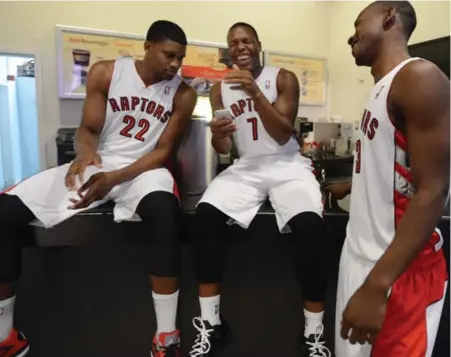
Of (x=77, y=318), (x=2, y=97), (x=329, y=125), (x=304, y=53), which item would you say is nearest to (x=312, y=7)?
(x=304, y=53)

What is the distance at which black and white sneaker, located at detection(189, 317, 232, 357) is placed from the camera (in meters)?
1.22

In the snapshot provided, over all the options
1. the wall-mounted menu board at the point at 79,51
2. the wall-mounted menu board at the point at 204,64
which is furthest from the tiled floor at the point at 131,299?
the wall-mounted menu board at the point at 204,64

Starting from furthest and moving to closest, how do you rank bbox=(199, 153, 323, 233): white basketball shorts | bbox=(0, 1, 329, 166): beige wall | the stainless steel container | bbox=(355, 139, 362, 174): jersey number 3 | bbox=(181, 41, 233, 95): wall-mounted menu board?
bbox=(181, 41, 233, 95): wall-mounted menu board
bbox=(0, 1, 329, 166): beige wall
the stainless steel container
bbox=(199, 153, 323, 233): white basketball shorts
bbox=(355, 139, 362, 174): jersey number 3

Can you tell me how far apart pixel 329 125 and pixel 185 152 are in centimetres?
213

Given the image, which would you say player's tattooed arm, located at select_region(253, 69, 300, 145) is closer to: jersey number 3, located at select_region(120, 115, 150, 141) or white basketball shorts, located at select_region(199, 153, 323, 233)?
white basketball shorts, located at select_region(199, 153, 323, 233)

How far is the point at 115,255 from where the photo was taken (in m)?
1.38

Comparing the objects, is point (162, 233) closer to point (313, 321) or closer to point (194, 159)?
point (313, 321)

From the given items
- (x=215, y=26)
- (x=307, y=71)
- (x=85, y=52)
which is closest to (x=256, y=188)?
(x=85, y=52)

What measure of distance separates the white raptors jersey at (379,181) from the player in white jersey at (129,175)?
575 millimetres

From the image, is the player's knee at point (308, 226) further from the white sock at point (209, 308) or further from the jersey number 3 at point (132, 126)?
the jersey number 3 at point (132, 126)

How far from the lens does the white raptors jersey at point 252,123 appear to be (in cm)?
154

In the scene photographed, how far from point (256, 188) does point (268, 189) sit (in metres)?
0.05

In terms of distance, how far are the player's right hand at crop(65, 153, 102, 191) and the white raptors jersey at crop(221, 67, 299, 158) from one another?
560 mm

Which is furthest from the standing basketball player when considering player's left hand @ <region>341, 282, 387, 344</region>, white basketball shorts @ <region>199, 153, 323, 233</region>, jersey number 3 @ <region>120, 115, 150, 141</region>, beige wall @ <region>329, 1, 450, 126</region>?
beige wall @ <region>329, 1, 450, 126</region>
